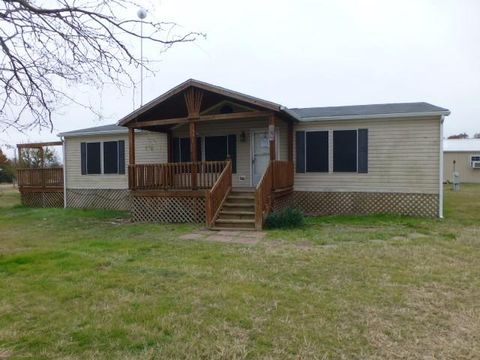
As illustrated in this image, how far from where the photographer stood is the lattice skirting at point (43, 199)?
15.5 metres

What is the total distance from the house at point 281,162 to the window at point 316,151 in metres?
0.03

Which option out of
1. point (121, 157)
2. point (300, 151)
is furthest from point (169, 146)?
point (300, 151)

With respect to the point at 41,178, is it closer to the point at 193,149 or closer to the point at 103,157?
the point at 103,157

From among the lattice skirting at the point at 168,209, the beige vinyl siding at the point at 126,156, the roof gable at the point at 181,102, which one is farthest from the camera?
the beige vinyl siding at the point at 126,156

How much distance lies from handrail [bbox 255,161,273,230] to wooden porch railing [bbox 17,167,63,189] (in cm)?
979

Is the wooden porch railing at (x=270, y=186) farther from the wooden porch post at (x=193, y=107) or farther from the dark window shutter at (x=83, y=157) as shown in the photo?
the dark window shutter at (x=83, y=157)

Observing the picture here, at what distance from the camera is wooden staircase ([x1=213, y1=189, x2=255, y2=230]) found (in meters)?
8.96

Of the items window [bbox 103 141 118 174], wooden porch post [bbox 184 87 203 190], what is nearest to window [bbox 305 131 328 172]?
wooden porch post [bbox 184 87 203 190]

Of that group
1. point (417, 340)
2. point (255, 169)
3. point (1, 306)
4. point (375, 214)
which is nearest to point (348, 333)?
point (417, 340)

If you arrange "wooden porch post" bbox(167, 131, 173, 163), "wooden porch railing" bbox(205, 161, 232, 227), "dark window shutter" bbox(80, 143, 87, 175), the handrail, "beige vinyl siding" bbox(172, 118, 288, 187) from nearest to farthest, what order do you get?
the handrail, "wooden porch railing" bbox(205, 161, 232, 227), "beige vinyl siding" bbox(172, 118, 288, 187), "wooden porch post" bbox(167, 131, 173, 163), "dark window shutter" bbox(80, 143, 87, 175)

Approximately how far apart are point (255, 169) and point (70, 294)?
8282 mm

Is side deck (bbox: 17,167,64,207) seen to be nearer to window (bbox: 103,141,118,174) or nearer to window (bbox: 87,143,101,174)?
window (bbox: 87,143,101,174)

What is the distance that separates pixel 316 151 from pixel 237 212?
3.55m

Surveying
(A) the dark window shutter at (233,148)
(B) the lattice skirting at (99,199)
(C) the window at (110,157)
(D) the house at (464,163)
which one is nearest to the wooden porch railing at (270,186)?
(A) the dark window shutter at (233,148)
